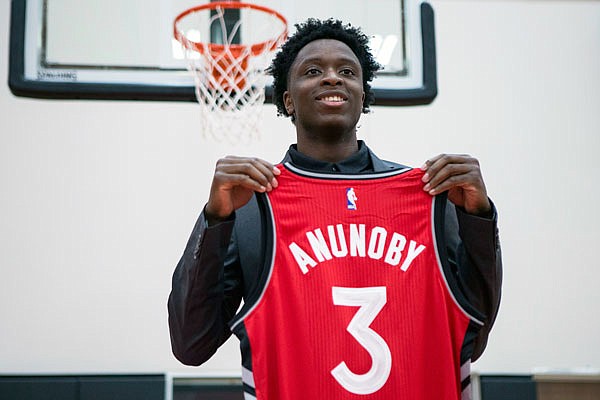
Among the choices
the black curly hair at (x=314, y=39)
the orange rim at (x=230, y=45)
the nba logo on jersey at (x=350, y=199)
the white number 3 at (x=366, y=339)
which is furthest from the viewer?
the orange rim at (x=230, y=45)

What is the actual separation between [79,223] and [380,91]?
4.58ft

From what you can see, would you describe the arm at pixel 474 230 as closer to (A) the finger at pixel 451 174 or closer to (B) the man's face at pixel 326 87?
(A) the finger at pixel 451 174

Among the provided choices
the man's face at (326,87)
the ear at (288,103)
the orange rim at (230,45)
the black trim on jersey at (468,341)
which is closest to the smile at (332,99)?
the man's face at (326,87)

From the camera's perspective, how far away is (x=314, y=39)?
79.4 inches

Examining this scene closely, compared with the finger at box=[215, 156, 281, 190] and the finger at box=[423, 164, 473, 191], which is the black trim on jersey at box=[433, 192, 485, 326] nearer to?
the finger at box=[423, 164, 473, 191]

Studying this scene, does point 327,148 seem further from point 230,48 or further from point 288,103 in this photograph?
point 230,48

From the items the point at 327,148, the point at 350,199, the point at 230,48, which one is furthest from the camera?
the point at 230,48

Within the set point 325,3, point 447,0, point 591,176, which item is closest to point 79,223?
point 325,3

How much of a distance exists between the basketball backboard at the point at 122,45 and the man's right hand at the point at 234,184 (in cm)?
205

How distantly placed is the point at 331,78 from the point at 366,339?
0.54 m

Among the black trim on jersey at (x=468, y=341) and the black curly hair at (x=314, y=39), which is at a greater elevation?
the black curly hair at (x=314, y=39)

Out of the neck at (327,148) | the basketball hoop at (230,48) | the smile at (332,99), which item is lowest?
the neck at (327,148)

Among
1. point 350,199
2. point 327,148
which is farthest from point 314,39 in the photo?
point 350,199

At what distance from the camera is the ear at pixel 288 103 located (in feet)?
6.60
